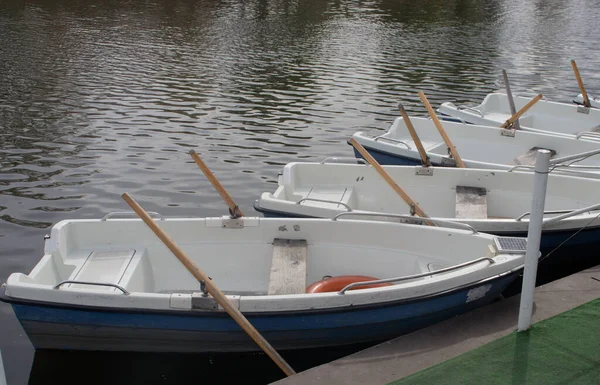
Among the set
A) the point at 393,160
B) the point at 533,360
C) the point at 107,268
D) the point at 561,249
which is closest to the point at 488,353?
the point at 533,360

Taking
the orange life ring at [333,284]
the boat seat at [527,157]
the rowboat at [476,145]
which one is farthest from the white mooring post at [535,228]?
the boat seat at [527,157]

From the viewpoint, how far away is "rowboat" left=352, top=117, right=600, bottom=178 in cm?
1072

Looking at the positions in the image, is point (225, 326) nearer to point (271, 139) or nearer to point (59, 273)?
point (59, 273)

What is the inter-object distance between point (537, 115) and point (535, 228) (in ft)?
30.5

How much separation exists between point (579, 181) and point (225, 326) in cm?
513

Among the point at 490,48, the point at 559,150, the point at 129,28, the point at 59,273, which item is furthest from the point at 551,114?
the point at 129,28

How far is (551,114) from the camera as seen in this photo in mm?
13750

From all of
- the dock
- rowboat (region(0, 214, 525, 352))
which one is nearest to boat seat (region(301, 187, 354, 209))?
rowboat (region(0, 214, 525, 352))

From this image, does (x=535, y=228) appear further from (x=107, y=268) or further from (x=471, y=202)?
(x=107, y=268)

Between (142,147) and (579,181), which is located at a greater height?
(579,181)

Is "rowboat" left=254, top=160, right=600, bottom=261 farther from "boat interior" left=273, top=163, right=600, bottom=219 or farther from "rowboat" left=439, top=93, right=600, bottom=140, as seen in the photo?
"rowboat" left=439, top=93, right=600, bottom=140

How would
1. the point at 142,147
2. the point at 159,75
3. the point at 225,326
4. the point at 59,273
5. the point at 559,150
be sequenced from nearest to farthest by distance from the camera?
the point at 225,326 < the point at 59,273 < the point at 559,150 < the point at 142,147 < the point at 159,75

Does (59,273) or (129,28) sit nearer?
(59,273)

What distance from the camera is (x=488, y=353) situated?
18.1 feet
